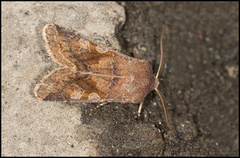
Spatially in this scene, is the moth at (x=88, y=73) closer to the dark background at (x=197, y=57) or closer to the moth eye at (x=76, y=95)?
the moth eye at (x=76, y=95)

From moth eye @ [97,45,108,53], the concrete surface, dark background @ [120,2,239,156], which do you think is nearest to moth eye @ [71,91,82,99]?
the concrete surface

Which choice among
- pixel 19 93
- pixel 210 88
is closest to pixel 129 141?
pixel 19 93

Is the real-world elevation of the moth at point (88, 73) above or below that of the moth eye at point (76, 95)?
above

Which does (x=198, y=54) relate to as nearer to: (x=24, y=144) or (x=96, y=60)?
(x=96, y=60)

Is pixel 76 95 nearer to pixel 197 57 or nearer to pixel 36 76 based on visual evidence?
pixel 36 76

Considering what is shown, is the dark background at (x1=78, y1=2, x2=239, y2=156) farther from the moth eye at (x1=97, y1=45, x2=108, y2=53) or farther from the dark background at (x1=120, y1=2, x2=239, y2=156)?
the moth eye at (x1=97, y1=45, x2=108, y2=53)

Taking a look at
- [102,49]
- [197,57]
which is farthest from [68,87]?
[197,57]

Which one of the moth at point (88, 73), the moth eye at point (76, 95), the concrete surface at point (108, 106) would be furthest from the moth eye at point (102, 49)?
the moth eye at point (76, 95)
